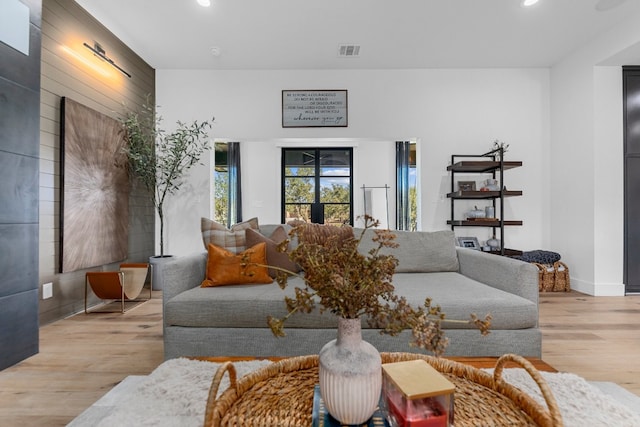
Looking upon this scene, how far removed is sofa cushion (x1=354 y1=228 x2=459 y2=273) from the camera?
7.73 ft

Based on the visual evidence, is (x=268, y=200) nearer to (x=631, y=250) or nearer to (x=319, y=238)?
(x=319, y=238)

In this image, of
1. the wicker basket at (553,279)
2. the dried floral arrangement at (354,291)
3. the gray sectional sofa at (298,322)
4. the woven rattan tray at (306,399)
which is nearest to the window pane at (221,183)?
the gray sectional sofa at (298,322)

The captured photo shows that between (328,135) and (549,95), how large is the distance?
2.92 metres

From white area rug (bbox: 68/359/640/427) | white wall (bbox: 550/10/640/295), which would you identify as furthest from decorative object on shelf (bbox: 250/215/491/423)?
white wall (bbox: 550/10/640/295)

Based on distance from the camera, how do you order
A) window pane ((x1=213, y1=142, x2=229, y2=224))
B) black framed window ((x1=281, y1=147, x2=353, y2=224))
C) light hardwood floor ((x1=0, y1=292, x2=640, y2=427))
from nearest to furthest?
light hardwood floor ((x1=0, y1=292, x2=640, y2=427))
window pane ((x1=213, y1=142, x2=229, y2=224))
black framed window ((x1=281, y1=147, x2=353, y2=224))

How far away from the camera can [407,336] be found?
5.32 feet

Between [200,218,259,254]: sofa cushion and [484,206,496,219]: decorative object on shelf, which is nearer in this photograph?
[200,218,259,254]: sofa cushion

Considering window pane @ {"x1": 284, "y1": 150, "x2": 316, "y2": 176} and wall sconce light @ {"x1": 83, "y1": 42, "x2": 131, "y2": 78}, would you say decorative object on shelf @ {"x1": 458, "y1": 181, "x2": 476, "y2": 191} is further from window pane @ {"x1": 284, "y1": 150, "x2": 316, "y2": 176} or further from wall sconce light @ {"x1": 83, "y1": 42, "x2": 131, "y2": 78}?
wall sconce light @ {"x1": 83, "y1": 42, "x2": 131, "y2": 78}

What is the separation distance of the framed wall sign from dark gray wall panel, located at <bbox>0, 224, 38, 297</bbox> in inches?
115

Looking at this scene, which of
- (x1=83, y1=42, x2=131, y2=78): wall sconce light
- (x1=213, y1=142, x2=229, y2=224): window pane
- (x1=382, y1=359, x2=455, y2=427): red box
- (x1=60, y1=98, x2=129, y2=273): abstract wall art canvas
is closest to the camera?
(x1=382, y1=359, x2=455, y2=427): red box

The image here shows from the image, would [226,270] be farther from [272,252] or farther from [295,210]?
[295,210]

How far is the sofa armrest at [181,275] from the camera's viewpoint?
177 cm

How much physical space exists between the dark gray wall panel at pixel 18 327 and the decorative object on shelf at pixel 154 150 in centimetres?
172

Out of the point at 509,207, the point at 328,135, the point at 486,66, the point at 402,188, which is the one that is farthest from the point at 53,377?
the point at 402,188
